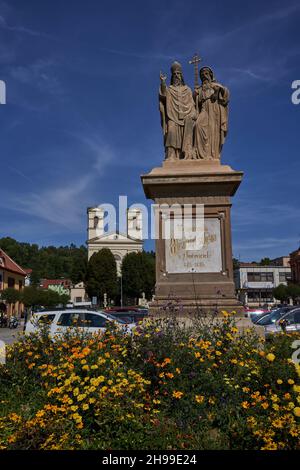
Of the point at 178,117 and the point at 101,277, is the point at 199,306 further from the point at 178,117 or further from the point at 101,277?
the point at 101,277

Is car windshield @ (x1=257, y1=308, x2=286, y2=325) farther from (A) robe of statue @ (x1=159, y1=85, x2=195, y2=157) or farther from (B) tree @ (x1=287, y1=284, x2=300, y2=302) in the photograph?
(B) tree @ (x1=287, y1=284, x2=300, y2=302)

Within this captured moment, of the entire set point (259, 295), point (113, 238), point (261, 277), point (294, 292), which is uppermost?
point (113, 238)

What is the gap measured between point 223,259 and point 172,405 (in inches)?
184

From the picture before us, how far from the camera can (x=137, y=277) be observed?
78688mm

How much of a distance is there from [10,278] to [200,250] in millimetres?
58064

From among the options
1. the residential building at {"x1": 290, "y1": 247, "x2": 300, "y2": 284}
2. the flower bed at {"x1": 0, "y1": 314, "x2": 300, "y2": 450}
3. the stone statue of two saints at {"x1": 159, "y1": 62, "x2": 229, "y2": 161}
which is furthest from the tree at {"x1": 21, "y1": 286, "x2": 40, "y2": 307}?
the residential building at {"x1": 290, "y1": 247, "x2": 300, "y2": 284}

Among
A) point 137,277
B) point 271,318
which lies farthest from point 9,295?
point 271,318

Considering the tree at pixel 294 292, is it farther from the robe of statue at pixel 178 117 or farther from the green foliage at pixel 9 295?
the robe of statue at pixel 178 117

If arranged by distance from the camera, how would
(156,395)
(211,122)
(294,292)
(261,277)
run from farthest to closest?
(261,277) → (294,292) → (211,122) → (156,395)

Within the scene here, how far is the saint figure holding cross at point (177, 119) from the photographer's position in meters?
10.1

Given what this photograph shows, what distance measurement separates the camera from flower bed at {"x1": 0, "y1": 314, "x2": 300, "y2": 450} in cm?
414

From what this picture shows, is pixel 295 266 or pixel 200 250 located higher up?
pixel 295 266

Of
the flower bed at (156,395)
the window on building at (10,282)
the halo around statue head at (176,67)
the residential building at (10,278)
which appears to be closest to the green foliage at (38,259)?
the residential building at (10,278)

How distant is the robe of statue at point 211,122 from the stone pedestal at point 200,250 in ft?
1.77
